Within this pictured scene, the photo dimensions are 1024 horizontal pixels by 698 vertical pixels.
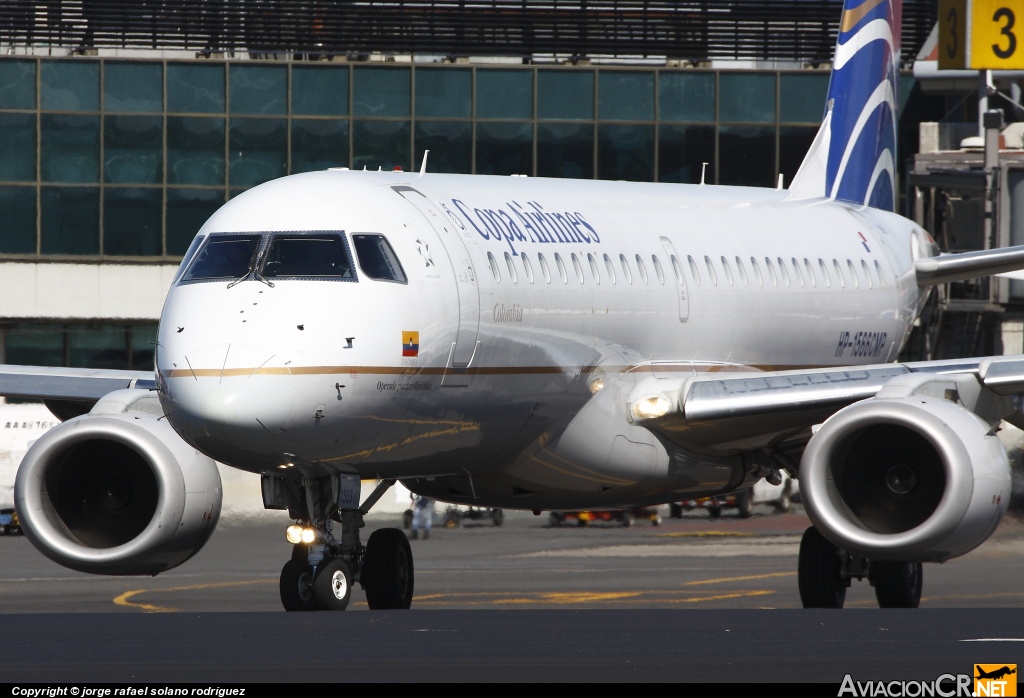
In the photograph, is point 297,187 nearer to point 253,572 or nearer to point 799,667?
point 799,667

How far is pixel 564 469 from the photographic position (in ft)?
59.5

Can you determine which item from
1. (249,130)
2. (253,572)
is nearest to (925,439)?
(253,572)

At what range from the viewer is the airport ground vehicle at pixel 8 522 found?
3406cm

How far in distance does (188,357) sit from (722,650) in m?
5.04

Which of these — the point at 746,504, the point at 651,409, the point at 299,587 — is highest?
the point at 651,409

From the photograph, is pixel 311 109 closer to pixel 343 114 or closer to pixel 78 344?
pixel 343 114

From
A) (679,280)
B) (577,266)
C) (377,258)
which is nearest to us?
(377,258)

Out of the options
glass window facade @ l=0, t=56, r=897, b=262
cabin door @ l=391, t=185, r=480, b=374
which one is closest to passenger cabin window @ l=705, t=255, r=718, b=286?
cabin door @ l=391, t=185, r=480, b=374

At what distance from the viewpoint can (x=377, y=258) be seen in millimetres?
15555

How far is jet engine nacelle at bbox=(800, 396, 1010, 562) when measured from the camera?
1583 centimetres

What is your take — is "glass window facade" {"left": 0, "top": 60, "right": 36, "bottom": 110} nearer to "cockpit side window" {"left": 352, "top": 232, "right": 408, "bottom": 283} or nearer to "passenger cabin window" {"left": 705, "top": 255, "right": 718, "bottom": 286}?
"passenger cabin window" {"left": 705, "top": 255, "right": 718, "bottom": 286}

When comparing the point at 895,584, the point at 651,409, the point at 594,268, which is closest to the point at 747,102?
the point at 895,584

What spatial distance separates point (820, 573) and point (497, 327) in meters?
6.27

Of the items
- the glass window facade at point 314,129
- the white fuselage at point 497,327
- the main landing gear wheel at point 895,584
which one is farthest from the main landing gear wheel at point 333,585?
the glass window facade at point 314,129
